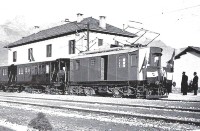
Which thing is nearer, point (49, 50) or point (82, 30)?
point (82, 30)

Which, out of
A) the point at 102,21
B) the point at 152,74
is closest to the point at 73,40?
the point at 102,21

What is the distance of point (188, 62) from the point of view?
33406mm

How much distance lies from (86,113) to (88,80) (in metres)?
11.2

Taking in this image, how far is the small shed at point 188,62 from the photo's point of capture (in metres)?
32.3

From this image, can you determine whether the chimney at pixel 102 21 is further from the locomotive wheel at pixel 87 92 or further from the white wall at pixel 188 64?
the locomotive wheel at pixel 87 92

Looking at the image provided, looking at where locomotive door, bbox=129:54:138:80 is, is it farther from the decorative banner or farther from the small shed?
the small shed

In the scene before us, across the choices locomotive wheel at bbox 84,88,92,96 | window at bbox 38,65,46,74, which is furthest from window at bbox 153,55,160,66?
window at bbox 38,65,46,74

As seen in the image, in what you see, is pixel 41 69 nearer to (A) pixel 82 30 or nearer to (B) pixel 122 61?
(A) pixel 82 30

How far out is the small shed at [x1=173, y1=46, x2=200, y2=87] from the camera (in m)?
32.3

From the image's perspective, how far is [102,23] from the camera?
36906mm

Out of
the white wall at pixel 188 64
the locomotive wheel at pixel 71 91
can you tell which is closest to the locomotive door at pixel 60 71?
the locomotive wheel at pixel 71 91

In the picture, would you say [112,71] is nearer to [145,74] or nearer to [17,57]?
[145,74]

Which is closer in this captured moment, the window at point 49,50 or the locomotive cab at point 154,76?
the locomotive cab at point 154,76

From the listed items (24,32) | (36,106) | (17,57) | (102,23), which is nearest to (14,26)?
(24,32)
